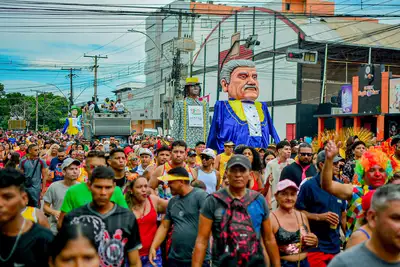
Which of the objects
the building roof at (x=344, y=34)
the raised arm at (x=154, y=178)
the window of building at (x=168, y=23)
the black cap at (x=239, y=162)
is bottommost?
the raised arm at (x=154, y=178)

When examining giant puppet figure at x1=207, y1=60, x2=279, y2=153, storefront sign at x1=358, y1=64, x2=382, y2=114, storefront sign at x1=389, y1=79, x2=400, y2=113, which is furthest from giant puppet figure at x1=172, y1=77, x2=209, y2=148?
storefront sign at x1=358, y1=64, x2=382, y2=114

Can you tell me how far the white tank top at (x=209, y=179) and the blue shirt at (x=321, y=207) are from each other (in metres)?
2.64

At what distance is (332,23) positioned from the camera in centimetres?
3944

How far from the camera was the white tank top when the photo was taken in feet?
26.3

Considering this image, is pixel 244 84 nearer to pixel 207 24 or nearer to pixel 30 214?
pixel 30 214

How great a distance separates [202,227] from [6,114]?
10519 cm

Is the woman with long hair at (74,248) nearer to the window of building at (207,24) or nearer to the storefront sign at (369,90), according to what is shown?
the storefront sign at (369,90)

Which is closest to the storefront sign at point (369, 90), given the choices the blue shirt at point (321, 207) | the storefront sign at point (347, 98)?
the storefront sign at point (347, 98)

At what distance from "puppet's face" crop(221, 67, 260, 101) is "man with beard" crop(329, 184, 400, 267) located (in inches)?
383

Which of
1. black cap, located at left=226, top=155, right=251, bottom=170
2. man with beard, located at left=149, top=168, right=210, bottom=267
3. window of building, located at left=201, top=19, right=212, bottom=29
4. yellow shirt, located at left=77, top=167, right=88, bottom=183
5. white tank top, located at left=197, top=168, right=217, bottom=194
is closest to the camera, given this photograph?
black cap, located at left=226, top=155, right=251, bottom=170

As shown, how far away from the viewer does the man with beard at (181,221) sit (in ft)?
16.6

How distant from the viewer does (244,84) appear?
40.9 feet

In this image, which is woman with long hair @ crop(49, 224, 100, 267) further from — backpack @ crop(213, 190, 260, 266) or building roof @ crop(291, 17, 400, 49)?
building roof @ crop(291, 17, 400, 49)

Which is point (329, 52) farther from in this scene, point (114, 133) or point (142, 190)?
point (142, 190)
